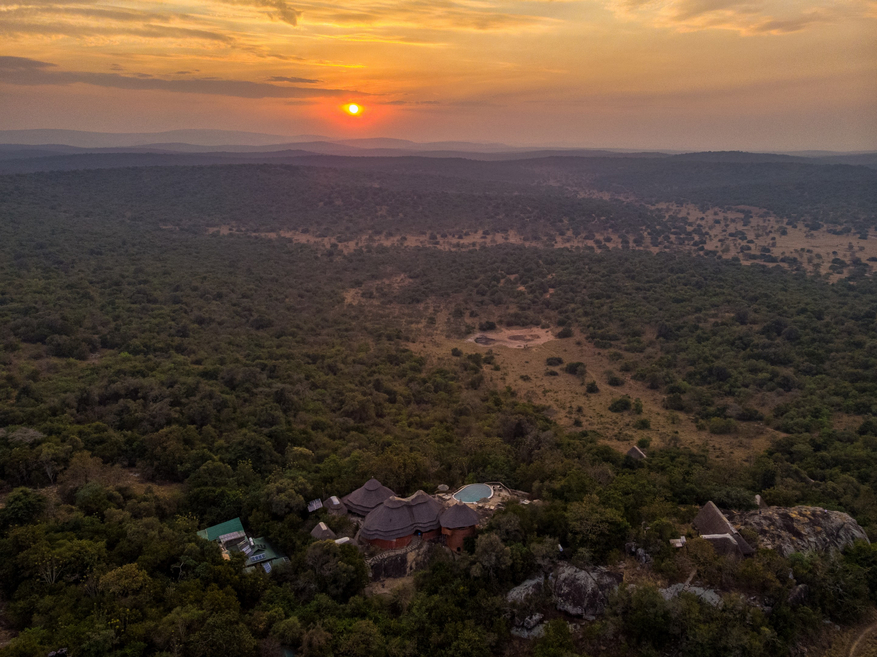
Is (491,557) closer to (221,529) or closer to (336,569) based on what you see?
(336,569)

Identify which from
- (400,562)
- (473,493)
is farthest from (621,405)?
(400,562)

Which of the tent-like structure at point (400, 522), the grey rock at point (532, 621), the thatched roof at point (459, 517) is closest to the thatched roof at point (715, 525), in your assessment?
the grey rock at point (532, 621)

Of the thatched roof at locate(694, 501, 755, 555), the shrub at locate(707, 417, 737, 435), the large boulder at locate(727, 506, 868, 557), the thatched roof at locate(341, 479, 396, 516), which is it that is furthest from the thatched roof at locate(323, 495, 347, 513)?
the shrub at locate(707, 417, 737, 435)

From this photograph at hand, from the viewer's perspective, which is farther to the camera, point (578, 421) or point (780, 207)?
point (780, 207)

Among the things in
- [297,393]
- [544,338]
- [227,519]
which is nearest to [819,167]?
[544,338]

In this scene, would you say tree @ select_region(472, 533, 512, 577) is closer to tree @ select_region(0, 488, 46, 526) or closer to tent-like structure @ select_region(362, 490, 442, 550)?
tent-like structure @ select_region(362, 490, 442, 550)

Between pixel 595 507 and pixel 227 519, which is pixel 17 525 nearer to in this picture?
pixel 227 519

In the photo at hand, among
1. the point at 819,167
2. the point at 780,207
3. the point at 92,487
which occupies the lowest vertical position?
the point at 92,487

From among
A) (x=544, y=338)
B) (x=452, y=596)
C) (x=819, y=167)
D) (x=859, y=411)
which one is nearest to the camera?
(x=452, y=596)
